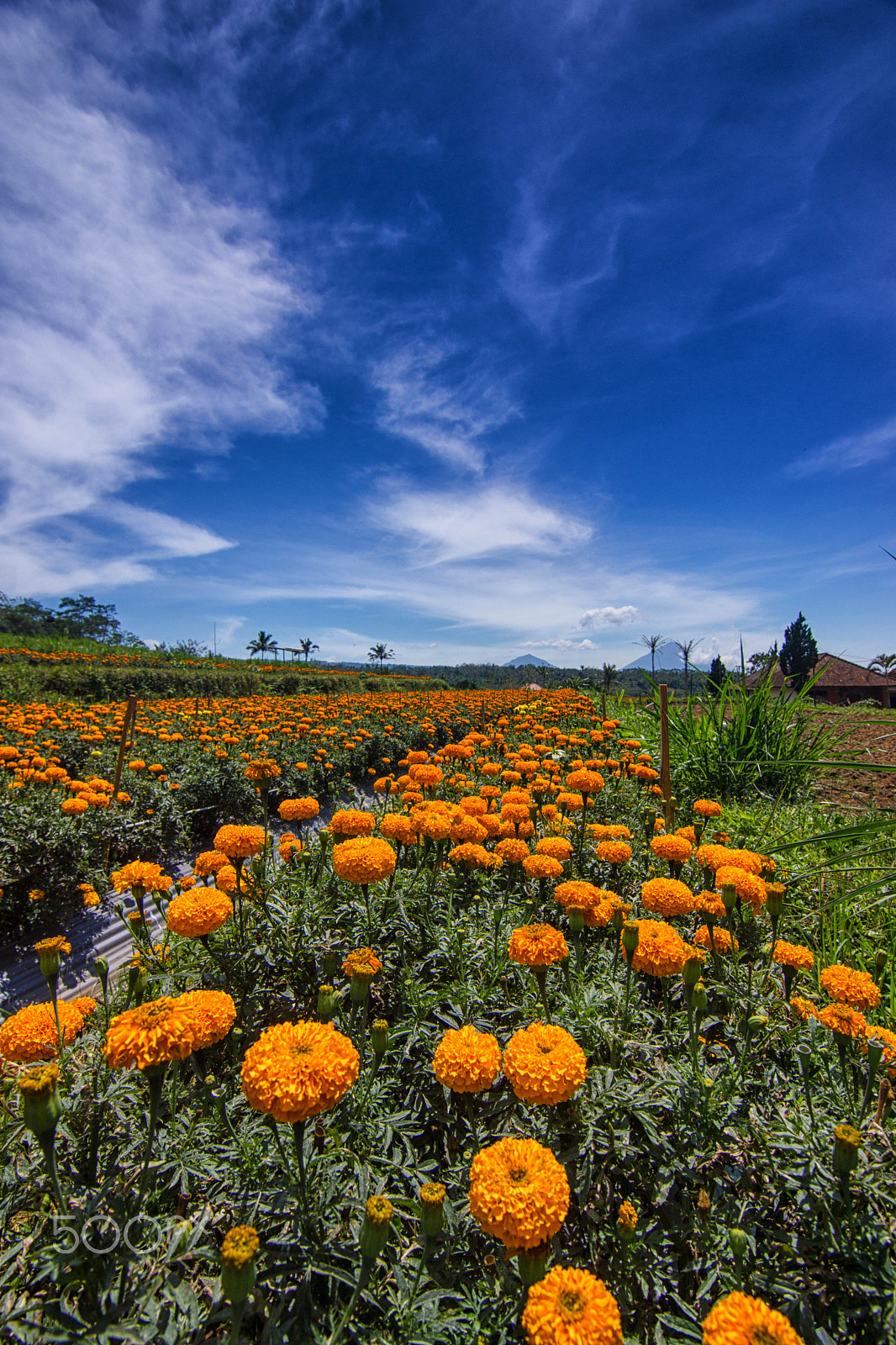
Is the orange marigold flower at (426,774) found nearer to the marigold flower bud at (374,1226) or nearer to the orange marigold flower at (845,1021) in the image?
the orange marigold flower at (845,1021)

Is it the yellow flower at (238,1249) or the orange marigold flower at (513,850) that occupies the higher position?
the orange marigold flower at (513,850)

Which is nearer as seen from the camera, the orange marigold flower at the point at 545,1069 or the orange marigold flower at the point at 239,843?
the orange marigold flower at the point at 545,1069

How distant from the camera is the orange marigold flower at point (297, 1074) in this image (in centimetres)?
104

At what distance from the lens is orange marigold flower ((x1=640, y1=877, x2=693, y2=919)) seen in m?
2.02

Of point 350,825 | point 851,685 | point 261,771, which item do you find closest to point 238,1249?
point 350,825

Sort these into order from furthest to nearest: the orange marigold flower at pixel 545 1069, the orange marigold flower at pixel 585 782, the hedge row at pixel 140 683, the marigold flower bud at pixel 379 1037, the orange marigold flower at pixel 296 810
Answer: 1. the hedge row at pixel 140 683
2. the orange marigold flower at pixel 585 782
3. the orange marigold flower at pixel 296 810
4. the marigold flower bud at pixel 379 1037
5. the orange marigold flower at pixel 545 1069

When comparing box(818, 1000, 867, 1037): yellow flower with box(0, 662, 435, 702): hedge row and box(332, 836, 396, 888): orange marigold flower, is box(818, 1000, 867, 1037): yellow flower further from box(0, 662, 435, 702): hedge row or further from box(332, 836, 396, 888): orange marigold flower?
box(0, 662, 435, 702): hedge row

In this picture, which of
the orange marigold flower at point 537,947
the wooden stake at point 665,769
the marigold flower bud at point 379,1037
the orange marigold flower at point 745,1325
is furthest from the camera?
the wooden stake at point 665,769

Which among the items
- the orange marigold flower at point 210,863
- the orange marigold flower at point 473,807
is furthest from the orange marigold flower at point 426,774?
the orange marigold flower at point 210,863

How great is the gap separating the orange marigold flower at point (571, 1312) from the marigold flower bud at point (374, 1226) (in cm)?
26

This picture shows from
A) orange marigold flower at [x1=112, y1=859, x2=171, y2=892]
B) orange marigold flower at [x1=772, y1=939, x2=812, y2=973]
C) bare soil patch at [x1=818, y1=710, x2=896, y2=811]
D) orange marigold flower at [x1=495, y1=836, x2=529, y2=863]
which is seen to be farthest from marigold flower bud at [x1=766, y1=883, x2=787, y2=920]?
bare soil patch at [x1=818, y1=710, x2=896, y2=811]

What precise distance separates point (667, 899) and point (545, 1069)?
3.48 ft

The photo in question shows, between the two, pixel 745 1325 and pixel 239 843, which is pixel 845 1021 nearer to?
pixel 745 1325

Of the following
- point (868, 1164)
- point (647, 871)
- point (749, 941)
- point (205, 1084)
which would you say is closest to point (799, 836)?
point (647, 871)
